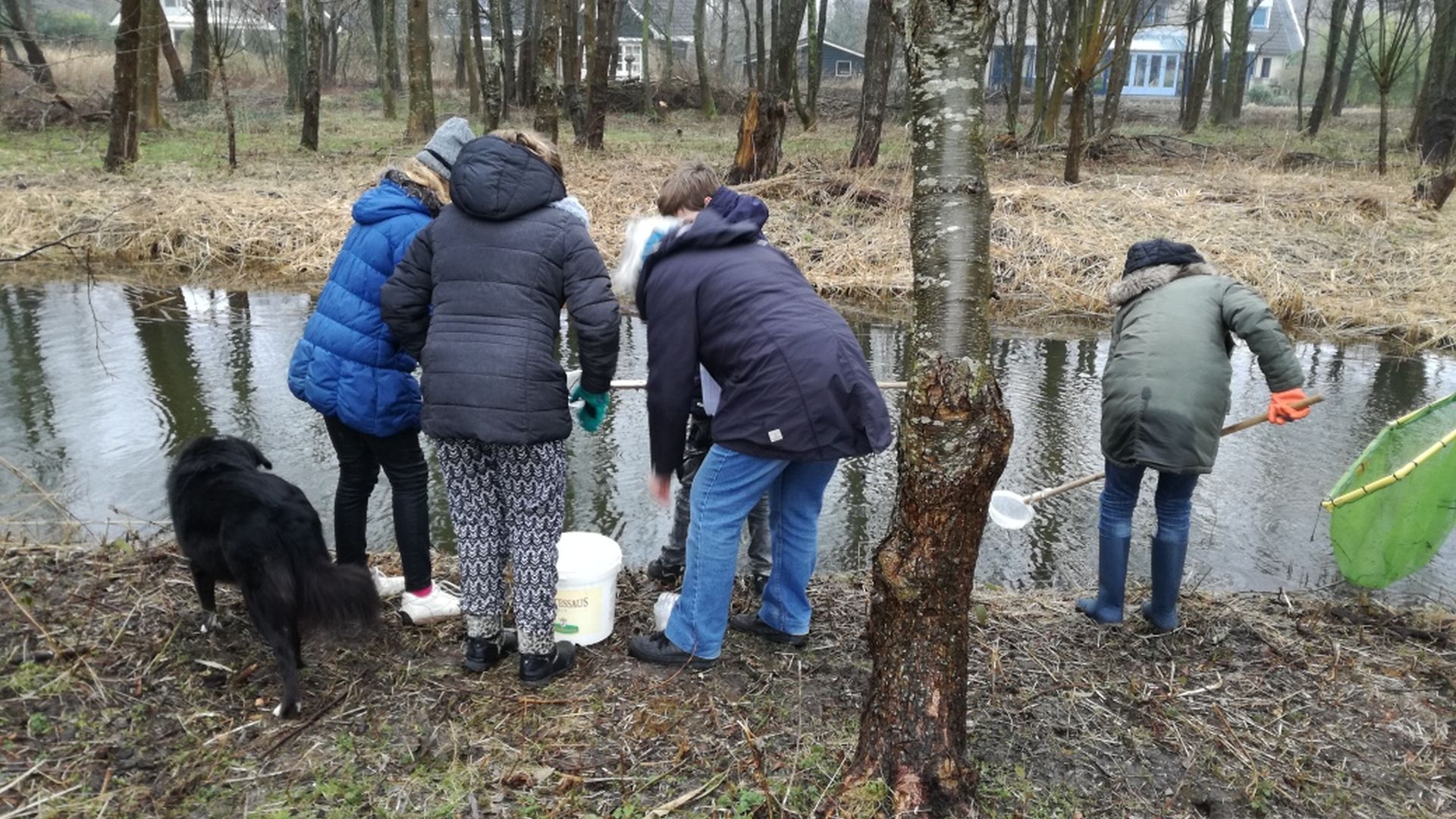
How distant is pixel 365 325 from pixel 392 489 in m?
0.71

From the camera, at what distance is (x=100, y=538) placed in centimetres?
481

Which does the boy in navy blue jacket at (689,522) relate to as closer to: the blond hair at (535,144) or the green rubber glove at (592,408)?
the green rubber glove at (592,408)

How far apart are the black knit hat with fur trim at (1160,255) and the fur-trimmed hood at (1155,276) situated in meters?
0.02

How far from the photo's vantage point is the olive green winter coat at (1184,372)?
151 inches

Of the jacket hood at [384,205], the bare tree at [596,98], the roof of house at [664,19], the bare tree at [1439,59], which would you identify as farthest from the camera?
the roof of house at [664,19]

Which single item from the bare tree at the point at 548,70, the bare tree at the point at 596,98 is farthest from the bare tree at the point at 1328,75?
the bare tree at the point at 548,70

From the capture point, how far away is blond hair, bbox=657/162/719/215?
3.51 meters

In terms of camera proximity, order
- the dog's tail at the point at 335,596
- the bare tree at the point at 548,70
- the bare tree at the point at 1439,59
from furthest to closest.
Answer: the bare tree at the point at 1439,59 → the bare tree at the point at 548,70 → the dog's tail at the point at 335,596

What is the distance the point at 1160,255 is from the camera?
418cm

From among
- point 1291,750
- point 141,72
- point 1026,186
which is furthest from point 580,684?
point 141,72

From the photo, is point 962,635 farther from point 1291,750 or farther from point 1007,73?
point 1007,73

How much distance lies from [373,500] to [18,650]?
2312 mm

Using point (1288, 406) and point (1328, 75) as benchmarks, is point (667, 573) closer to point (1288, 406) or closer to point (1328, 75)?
point (1288, 406)

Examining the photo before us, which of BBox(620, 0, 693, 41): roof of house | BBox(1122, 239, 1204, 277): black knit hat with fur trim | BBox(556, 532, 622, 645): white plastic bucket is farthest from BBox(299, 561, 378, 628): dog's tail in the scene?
BBox(620, 0, 693, 41): roof of house
